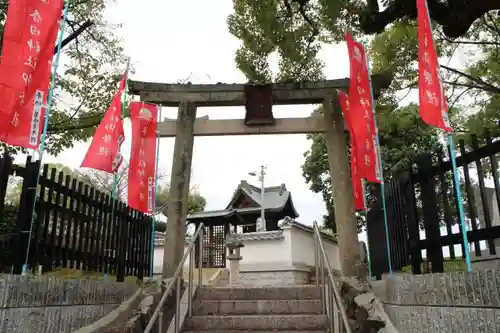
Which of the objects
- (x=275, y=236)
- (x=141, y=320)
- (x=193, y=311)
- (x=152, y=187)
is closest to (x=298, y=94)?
(x=152, y=187)

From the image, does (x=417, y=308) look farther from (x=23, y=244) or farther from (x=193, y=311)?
(x=23, y=244)

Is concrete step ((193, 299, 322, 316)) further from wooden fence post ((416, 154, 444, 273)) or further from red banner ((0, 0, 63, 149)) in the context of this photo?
red banner ((0, 0, 63, 149))

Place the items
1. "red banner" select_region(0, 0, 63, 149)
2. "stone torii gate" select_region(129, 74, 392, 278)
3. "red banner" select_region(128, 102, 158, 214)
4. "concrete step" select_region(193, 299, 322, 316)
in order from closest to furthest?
"red banner" select_region(0, 0, 63, 149) → "concrete step" select_region(193, 299, 322, 316) → "red banner" select_region(128, 102, 158, 214) → "stone torii gate" select_region(129, 74, 392, 278)

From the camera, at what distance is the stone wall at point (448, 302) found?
282 centimetres

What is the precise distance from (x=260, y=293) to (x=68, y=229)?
3.08 metres

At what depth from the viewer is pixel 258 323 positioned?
547 cm

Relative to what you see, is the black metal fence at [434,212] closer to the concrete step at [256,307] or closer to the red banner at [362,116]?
the red banner at [362,116]

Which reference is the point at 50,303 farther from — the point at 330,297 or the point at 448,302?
the point at 448,302

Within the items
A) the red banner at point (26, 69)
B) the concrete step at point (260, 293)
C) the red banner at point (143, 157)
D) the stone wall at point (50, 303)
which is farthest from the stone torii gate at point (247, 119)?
the red banner at point (26, 69)

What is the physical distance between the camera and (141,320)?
16.6 feet

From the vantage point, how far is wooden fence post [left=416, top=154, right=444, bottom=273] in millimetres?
4439

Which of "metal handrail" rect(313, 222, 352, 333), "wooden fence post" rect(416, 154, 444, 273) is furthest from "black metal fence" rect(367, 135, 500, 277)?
"metal handrail" rect(313, 222, 352, 333)

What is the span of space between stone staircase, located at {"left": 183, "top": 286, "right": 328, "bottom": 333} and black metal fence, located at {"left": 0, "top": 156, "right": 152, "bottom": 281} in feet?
4.38

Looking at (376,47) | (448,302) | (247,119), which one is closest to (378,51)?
(376,47)
